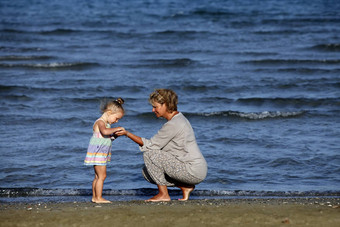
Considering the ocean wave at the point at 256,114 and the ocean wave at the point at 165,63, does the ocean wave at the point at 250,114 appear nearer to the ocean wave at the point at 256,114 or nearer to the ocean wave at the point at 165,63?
the ocean wave at the point at 256,114

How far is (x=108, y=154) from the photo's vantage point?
563 centimetres

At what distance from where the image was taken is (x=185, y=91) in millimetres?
12055

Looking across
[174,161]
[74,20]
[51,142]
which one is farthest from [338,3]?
[174,161]

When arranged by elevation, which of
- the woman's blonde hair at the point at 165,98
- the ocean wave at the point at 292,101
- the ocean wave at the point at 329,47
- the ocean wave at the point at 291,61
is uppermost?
the ocean wave at the point at 329,47

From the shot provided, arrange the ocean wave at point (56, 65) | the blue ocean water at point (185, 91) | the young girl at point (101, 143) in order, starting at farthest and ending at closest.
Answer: the ocean wave at point (56, 65), the blue ocean water at point (185, 91), the young girl at point (101, 143)

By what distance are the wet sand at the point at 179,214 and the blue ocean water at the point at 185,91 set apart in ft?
3.59

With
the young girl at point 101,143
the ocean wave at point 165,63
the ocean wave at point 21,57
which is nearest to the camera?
the young girl at point 101,143

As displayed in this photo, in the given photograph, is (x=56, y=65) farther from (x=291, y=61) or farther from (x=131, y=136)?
(x=131, y=136)

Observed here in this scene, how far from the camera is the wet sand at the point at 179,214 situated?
4.54 metres

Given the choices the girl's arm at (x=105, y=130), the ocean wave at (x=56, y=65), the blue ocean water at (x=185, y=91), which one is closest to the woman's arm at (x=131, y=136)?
the girl's arm at (x=105, y=130)

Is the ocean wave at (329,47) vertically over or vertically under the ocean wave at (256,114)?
over

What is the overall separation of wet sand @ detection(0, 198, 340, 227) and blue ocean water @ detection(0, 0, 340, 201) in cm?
110

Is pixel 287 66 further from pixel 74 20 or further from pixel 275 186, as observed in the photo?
pixel 74 20

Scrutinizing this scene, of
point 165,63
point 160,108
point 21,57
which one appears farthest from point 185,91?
point 160,108
